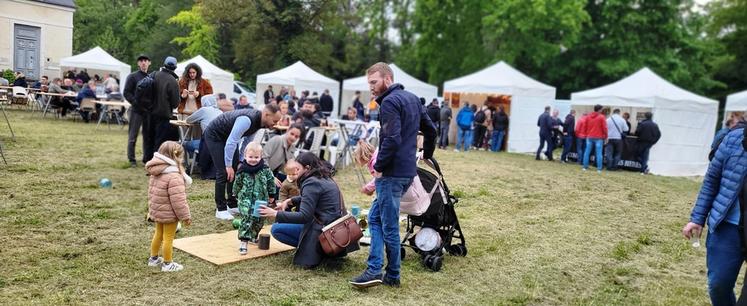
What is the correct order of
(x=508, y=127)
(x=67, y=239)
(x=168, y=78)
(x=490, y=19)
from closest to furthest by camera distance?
(x=67, y=239) → (x=168, y=78) → (x=508, y=127) → (x=490, y=19)

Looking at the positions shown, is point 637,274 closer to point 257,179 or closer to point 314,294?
point 314,294

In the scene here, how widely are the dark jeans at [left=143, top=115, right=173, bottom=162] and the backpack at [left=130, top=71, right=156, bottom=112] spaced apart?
0.67ft

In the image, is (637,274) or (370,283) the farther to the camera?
(637,274)

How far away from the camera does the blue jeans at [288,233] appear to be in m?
4.75

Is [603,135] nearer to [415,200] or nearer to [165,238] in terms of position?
[415,200]

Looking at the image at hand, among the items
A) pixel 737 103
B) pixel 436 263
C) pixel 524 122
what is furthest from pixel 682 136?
pixel 436 263

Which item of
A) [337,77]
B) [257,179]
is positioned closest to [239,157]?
[257,179]

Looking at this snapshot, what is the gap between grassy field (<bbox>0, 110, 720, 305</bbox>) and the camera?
3955 millimetres

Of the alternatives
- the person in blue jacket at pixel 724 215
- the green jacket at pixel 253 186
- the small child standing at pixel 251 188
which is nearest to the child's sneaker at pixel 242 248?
the small child standing at pixel 251 188

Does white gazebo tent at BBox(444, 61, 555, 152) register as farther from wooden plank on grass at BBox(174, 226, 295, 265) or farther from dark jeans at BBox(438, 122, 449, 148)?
wooden plank on grass at BBox(174, 226, 295, 265)

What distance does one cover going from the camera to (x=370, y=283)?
411cm

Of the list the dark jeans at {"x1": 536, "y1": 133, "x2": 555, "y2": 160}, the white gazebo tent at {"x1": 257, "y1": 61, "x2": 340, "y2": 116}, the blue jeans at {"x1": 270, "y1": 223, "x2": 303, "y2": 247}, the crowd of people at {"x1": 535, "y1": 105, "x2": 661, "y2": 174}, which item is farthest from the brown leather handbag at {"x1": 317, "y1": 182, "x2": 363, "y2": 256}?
the white gazebo tent at {"x1": 257, "y1": 61, "x2": 340, "y2": 116}

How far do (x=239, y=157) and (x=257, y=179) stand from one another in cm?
134

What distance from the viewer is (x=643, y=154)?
13688 mm
